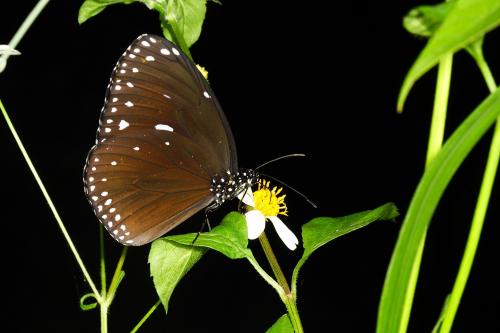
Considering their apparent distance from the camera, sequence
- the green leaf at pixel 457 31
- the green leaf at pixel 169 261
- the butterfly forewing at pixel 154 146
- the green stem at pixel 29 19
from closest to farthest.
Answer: the green leaf at pixel 457 31 → the green stem at pixel 29 19 → the green leaf at pixel 169 261 → the butterfly forewing at pixel 154 146

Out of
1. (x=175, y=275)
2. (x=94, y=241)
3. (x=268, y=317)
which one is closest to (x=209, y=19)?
(x=94, y=241)

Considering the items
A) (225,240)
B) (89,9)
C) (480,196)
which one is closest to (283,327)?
(225,240)

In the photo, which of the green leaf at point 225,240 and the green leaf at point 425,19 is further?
the green leaf at point 225,240

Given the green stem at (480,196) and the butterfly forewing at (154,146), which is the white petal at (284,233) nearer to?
the butterfly forewing at (154,146)

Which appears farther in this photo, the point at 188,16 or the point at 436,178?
the point at 188,16

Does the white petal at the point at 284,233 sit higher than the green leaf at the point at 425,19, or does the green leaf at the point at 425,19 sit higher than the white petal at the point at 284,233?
the green leaf at the point at 425,19

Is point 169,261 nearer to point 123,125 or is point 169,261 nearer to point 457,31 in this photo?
point 123,125

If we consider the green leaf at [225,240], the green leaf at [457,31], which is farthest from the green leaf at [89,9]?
the green leaf at [457,31]

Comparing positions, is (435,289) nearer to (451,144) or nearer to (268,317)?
(268,317)
